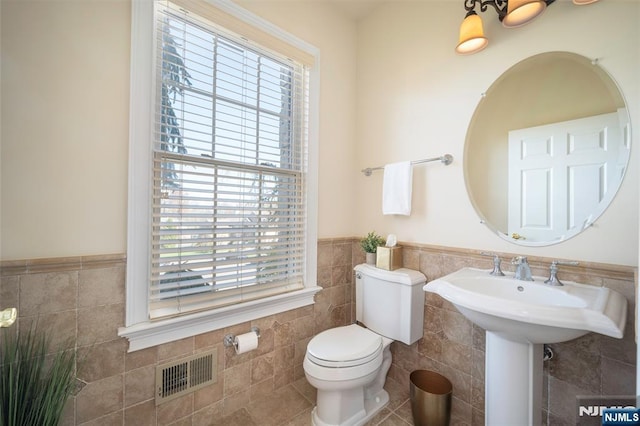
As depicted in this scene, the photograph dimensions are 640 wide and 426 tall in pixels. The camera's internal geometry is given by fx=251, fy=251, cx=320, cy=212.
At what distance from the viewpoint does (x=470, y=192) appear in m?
1.48

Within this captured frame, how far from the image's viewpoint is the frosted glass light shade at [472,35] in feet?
4.27

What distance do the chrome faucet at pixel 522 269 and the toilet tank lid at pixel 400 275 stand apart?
496 mm

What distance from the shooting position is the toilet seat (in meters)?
1.31

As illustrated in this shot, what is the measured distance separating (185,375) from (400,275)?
1307mm

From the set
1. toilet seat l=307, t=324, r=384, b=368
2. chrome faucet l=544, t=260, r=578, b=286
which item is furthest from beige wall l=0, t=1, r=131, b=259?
chrome faucet l=544, t=260, r=578, b=286

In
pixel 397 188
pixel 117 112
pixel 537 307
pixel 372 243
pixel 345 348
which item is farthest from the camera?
pixel 372 243

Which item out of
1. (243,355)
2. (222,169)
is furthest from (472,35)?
(243,355)

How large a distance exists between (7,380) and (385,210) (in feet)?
6.17

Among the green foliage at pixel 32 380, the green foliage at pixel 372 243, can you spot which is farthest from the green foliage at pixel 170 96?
the green foliage at pixel 372 243

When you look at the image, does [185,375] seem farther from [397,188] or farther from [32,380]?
[397,188]

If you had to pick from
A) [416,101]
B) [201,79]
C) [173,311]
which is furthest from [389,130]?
[173,311]

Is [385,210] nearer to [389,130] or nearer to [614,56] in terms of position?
[389,130]

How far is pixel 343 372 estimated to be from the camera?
129 cm

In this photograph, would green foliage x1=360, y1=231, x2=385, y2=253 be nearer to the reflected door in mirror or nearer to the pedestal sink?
the pedestal sink
